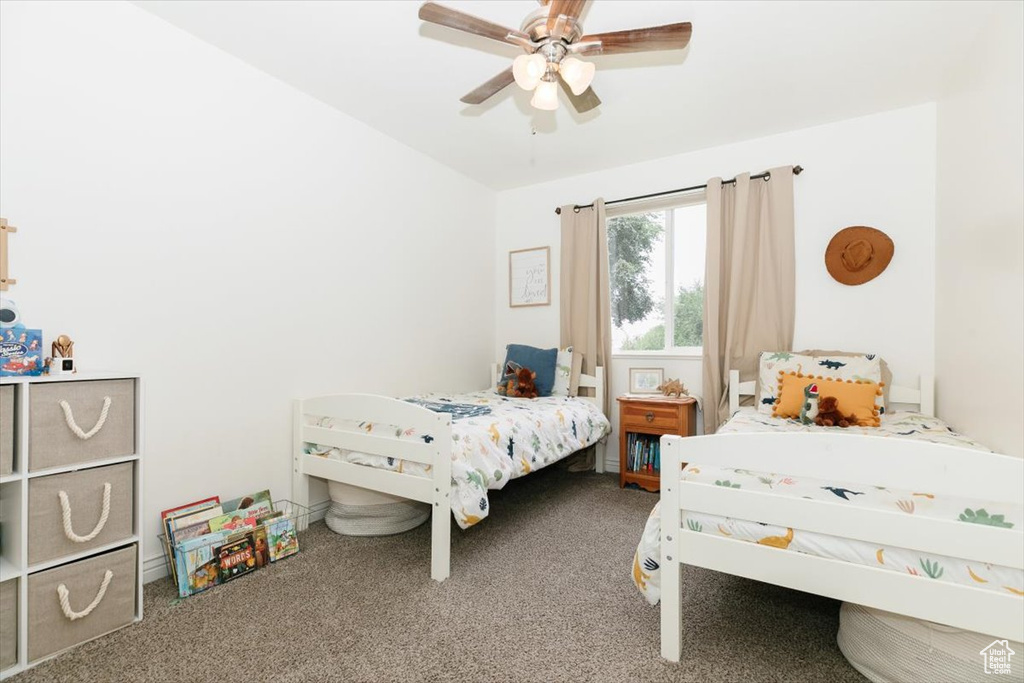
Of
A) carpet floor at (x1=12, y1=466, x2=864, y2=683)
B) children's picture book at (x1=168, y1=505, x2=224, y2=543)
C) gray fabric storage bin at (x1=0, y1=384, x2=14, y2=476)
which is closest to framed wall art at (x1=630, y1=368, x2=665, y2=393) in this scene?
carpet floor at (x1=12, y1=466, x2=864, y2=683)

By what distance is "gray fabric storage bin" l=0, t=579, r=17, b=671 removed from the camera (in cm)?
140

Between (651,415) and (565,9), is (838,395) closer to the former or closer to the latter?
(651,415)

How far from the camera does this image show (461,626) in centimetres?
165

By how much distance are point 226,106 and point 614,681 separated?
9.57 ft

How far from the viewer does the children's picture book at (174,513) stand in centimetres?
191

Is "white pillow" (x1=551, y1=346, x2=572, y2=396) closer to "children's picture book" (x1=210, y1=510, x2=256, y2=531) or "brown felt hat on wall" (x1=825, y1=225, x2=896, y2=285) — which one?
"brown felt hat on wall" (x1=825, y1=225, x2=896, y2=285)

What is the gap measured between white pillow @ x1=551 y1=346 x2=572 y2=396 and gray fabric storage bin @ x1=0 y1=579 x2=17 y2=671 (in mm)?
2909

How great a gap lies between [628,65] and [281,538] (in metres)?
2.90

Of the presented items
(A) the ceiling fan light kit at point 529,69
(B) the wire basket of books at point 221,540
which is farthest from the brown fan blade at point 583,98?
(B) the wire basket of books at point 221,540

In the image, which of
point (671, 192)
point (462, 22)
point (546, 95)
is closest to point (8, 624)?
point (462, 22)

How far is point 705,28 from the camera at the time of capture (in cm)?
212

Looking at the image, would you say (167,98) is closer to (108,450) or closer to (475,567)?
(108,450)

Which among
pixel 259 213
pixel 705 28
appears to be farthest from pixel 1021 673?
pixel 259 213

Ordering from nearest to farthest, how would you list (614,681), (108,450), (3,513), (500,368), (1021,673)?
(1021,673)
(614,681)
(3,513)
(108,450)
(500,368)
